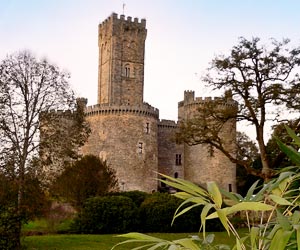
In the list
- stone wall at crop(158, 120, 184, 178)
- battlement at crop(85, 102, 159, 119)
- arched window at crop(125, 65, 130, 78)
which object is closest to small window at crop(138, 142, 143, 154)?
battlement at crop(85, 102, 159, 119)

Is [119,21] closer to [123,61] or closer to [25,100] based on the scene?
[123,61]

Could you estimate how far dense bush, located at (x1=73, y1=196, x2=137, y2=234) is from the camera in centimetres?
2259

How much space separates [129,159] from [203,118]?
1970 cm

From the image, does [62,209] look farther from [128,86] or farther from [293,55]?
[128,86]

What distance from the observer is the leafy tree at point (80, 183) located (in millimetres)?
27984

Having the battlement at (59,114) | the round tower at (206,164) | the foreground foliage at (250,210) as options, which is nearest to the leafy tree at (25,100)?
the battlement at (59,114)

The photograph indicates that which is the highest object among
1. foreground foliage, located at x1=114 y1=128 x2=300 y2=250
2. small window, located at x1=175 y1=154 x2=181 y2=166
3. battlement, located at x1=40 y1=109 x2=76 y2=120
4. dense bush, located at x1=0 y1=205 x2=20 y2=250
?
small window, located at x1=175 y1=154 x2=181 y2=166

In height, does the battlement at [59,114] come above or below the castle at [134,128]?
below

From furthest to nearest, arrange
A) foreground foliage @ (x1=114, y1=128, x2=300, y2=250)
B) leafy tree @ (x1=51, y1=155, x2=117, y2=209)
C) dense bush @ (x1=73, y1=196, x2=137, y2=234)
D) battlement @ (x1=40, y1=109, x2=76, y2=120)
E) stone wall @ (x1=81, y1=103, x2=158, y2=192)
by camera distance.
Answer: stone wall @ (x1=81, y1=103, x2=158, y2=192) → leafy tree @ (x1=51, y1=155, x2=117, y2=209) → dense bush @ (x1=73, y1=196, x2=137, y2=234) → battlement @ (x1=40, y1=109, x2=76, y2=120) → foreground foliage @ (x1=114, y1=128, x2=300, y2=250)

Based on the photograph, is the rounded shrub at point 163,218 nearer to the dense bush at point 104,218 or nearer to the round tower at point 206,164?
the dense bush at point 104,218

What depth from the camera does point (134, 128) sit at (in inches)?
1747

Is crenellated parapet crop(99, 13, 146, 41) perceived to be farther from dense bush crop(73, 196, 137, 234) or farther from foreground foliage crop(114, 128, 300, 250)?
foreground foliage crop(114, 128, 300, 250)

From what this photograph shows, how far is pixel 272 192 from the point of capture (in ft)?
6.30

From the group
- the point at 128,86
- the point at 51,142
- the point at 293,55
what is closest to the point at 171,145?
the point at 128,86
